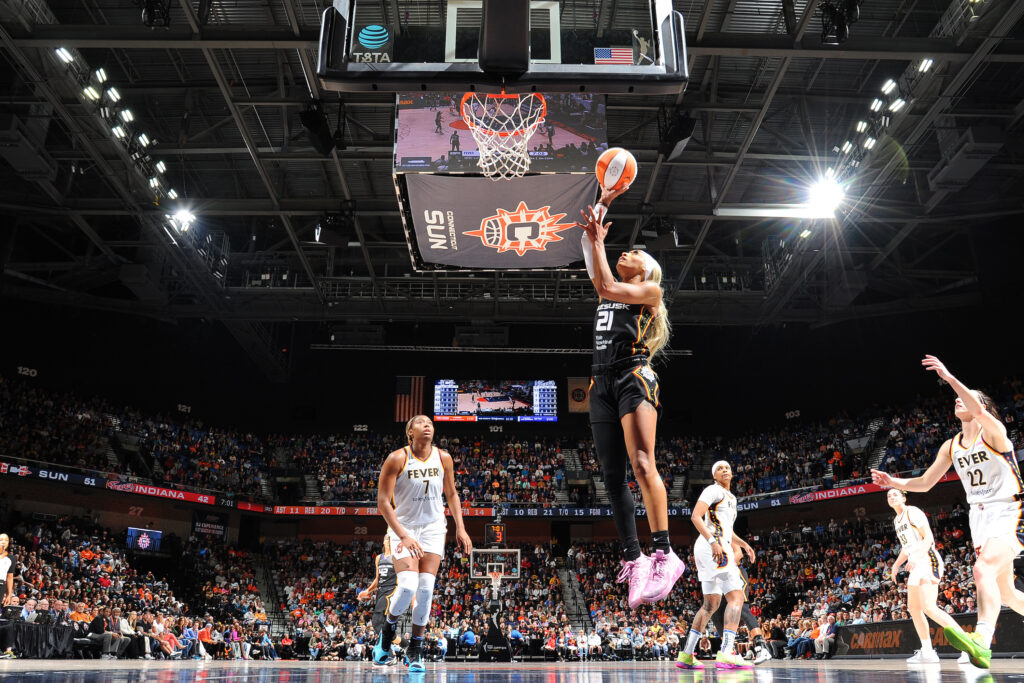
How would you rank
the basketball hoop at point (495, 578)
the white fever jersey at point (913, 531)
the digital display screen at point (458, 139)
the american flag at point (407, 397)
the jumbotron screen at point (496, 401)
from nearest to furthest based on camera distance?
the white fever jersey at point (913, 531) → the digital display screen at point (458, 139) → the basketball hoop at point (495, 578) → the jumbotron screen at point (496, 401) → the american flag at point (407, 397)

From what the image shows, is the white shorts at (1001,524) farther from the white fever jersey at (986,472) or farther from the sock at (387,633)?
the sock at (387,633)

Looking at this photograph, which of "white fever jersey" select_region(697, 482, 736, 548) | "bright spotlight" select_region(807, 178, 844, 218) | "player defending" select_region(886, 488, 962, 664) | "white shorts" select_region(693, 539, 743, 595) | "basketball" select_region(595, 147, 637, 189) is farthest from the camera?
"bright spotlight" select_region(807, 178, 844, 218)

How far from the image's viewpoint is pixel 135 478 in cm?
2447

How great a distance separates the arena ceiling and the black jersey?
29.8ft

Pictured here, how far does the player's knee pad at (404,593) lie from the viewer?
6254 mm

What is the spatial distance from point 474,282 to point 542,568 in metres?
11.6

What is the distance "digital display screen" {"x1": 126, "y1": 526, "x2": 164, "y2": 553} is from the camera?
Result: 26.2 meters

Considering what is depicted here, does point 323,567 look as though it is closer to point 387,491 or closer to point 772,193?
point 772,193

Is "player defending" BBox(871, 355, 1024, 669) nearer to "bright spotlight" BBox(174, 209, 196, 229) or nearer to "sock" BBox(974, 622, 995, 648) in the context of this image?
"sock" BBox(974, 622, 995, 648)

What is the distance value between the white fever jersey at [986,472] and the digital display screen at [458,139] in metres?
7.18

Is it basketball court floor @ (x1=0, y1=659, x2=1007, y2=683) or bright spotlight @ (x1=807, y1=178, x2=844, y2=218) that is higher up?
bright spotlight @ (x1=807, y1=178, x2=844, y2=218)

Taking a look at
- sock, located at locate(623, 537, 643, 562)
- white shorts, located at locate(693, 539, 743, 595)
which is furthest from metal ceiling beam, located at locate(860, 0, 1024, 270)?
sock, located at locate(623, 537, 643, 562)

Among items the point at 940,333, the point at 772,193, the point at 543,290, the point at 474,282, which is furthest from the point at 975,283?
the point at 474,282

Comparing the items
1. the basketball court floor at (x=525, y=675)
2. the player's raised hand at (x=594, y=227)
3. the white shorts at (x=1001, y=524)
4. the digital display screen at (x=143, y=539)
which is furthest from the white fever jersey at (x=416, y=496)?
the digital display screen at (x=143, y=539)
